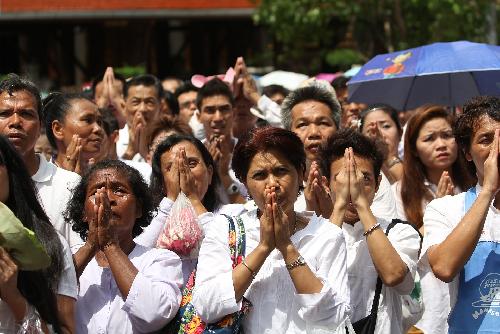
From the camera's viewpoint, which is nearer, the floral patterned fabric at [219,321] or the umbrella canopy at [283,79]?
the floral patterned fabric at [219,321]

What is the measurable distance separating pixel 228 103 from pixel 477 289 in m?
4.06

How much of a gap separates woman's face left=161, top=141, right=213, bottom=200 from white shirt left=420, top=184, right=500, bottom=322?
5.02ft

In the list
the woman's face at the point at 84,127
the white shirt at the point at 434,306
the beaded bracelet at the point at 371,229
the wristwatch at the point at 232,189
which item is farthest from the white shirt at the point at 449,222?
the woman's face at the point at 84,127

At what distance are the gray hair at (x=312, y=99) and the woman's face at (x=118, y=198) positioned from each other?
1955 millimetres

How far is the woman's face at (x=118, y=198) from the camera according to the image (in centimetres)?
539

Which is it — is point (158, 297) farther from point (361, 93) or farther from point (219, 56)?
point (219, 56)

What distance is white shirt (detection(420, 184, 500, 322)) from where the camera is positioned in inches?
202

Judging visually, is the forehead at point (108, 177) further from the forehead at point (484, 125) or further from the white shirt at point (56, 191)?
the forehead at point (484, 125)

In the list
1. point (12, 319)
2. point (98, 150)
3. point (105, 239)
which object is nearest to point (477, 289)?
point (105, 239)

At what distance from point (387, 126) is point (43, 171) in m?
3.33

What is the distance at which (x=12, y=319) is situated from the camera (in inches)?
173

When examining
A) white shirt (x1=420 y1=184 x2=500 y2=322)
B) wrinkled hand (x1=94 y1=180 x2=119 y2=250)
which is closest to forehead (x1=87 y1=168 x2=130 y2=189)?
wrinkled hand (x1=94 y1=180 x2=119 y2=250)

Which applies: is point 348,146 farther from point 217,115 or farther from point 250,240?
point 217,115

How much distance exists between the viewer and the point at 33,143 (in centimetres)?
617
